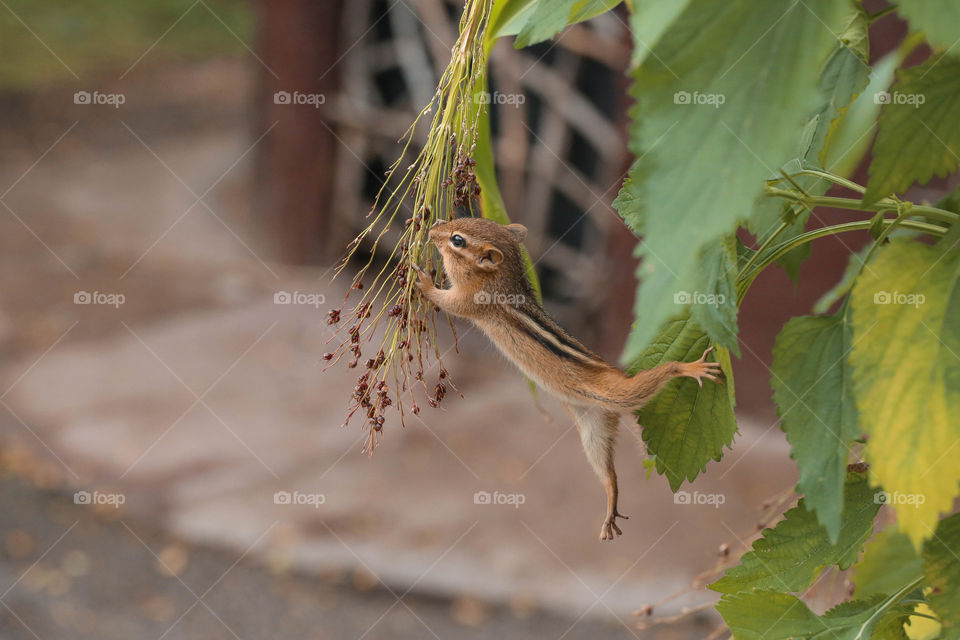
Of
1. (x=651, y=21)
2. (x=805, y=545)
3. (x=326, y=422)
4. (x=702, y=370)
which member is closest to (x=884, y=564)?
(x=805, y=545)

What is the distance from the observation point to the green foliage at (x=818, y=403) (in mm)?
749

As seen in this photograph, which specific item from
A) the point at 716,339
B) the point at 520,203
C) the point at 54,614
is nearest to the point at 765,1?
the point at 716,339

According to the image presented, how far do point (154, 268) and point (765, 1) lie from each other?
5839mm

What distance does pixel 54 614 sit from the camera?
3.61m

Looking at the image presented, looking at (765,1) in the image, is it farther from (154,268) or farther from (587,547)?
(154,268)

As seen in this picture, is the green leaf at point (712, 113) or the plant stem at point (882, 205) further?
the plant stem at point (882, 205)

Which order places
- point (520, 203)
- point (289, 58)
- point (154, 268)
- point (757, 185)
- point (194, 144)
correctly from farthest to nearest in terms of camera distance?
point (194, 144) → point (154, 268) → point (289, 58) → point (520, 203) → point (757, 185)

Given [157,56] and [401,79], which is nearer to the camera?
[401,79]

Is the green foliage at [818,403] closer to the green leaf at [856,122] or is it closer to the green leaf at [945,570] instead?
the green leaf at [945,570]

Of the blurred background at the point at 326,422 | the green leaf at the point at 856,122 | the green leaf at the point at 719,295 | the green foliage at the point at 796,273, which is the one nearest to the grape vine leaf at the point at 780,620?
the green foliage at the point at 796,273

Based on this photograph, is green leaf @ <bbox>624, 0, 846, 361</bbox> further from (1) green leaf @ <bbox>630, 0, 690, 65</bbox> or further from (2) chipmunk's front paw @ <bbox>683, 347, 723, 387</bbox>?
(2) chipmunk's front paw @ <bbox>683, 347, 723, 387</bbox>

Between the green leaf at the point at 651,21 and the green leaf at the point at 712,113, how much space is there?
0.04ft

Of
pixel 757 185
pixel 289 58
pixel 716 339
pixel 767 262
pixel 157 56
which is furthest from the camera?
pixel 157 56

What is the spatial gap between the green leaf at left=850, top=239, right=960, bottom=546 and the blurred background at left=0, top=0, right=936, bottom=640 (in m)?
2.04
